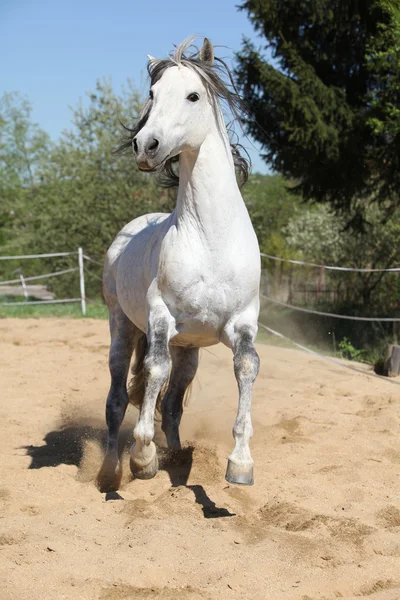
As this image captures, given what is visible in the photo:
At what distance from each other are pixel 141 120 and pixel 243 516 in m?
2.34

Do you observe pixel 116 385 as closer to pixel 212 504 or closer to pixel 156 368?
pixel 156 368

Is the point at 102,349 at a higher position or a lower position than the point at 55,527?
lower

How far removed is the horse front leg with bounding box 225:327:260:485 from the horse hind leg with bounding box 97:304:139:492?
1121 mm

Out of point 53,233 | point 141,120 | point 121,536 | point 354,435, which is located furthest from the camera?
point 53,233

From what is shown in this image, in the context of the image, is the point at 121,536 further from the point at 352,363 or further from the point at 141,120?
the point at 352,363

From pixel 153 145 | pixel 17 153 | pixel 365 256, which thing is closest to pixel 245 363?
pixel 153 145

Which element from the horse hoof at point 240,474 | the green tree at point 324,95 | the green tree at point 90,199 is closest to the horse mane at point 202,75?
the horse hoof at point 240,474

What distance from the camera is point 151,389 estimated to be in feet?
12.4

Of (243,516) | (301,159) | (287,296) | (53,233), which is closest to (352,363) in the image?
(301,159)

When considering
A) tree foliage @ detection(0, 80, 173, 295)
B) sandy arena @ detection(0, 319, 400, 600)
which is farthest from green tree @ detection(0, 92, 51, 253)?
sandy arena @ detection(0, 319, 400, 600)

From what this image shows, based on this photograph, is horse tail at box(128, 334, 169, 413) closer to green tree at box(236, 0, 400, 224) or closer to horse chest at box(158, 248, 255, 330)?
horse chest at box(158, 248, 255, 330)

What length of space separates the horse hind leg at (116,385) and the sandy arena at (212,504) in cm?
13

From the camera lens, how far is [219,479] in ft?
14.4

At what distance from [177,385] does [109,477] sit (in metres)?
0.95
